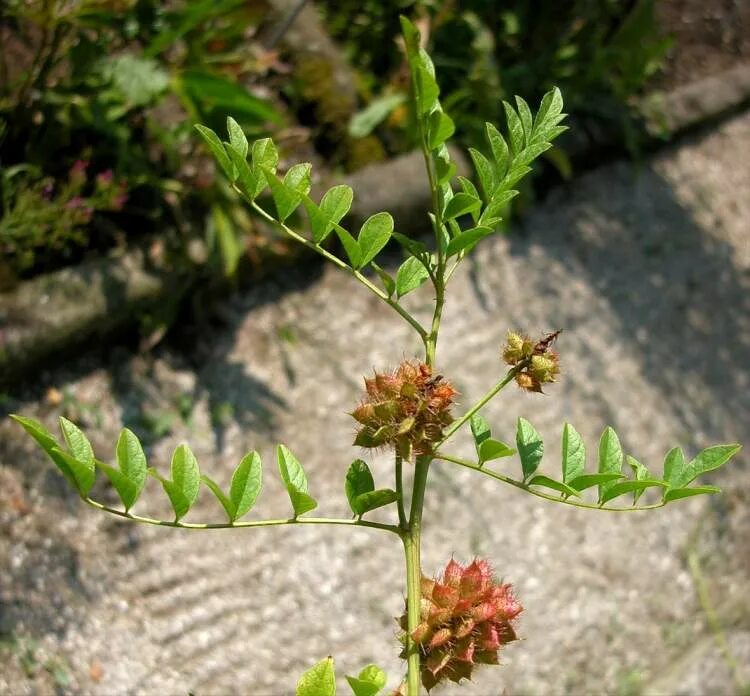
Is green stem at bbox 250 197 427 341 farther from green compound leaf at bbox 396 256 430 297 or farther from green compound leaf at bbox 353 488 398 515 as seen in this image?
green compound leaf at bbox 353 488 398 515

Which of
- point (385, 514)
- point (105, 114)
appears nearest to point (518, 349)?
point (385, 514)

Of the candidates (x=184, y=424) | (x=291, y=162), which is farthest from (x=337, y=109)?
(x=184, y=424)

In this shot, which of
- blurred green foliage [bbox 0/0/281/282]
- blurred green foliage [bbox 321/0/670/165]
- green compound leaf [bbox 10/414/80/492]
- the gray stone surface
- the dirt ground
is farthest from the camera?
the dirt ground

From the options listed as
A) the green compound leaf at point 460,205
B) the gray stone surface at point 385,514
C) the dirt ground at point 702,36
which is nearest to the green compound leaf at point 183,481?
the green compound leaf at point 460,205

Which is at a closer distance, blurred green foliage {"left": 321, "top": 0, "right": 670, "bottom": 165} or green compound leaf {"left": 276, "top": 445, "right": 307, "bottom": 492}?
green compound leaf {"left": 276, "top": 445, "right": 307, "bottom": 492}

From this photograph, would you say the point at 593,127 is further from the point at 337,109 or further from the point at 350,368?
the point at 350,368

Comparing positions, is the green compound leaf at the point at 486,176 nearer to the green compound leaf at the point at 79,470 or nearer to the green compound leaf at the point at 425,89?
the green compound leaf at the point at 425,89

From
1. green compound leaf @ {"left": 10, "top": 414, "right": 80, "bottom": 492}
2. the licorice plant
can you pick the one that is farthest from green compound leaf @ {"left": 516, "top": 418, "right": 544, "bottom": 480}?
green compound leaf @ {"left": 10, "top": 414, "right": 80, "bottom": 492}
